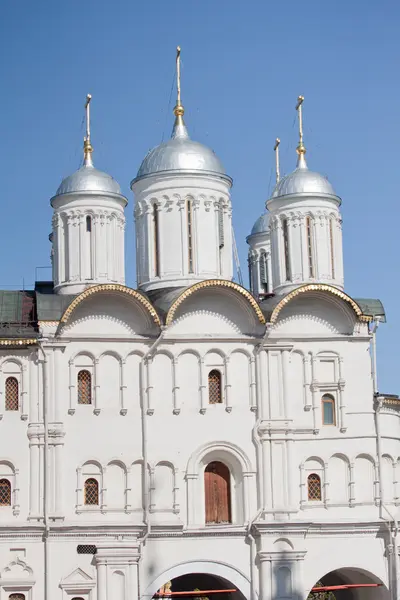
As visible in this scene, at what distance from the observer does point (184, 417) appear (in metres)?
31.1

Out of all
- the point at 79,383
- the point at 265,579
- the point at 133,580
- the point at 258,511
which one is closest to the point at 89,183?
the point at 79,383

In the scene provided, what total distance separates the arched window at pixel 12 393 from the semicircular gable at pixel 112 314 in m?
1.66

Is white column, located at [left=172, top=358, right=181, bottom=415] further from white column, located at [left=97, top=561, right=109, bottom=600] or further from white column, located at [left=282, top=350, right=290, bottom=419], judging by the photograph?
white column, located at [left=97, top=561, right=109, bottom=600]

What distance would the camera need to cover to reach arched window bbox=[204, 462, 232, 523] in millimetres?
31188

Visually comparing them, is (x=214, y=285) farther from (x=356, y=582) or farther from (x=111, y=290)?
(x=356, y=582)

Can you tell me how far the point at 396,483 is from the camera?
32438 millimetres

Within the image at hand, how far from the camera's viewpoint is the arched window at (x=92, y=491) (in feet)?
99.9

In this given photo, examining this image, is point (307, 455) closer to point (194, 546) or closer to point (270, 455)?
point (270, 455)

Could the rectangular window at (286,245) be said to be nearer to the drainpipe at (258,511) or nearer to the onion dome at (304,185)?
the onion dome at (304,185)

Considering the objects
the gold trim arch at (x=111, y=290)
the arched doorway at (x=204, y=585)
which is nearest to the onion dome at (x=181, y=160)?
the gold trim arch at (x=111, y=290)

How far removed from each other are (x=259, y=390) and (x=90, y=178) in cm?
696

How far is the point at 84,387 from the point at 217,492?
413cm

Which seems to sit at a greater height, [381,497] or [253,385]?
[253,385]

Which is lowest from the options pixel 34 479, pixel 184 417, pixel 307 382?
pixel 34 479
